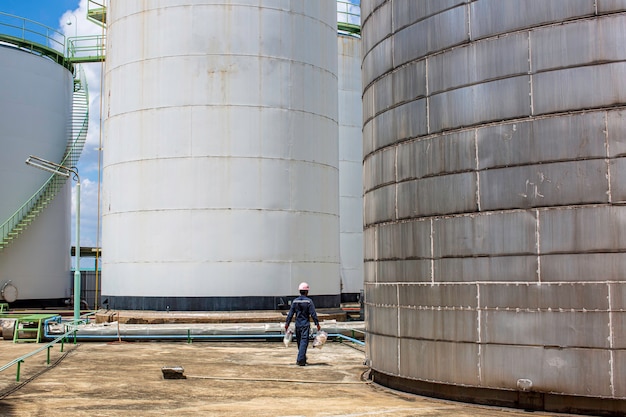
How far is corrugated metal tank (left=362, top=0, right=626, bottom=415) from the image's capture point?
11.2 metres

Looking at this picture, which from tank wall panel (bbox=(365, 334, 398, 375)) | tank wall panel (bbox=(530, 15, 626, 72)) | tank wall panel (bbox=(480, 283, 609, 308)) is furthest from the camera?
tank wall panel (bbox=(365, 334, 398, 375))

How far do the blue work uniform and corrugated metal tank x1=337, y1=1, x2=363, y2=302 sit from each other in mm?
23908

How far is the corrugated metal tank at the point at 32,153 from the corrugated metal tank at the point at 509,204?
114ft

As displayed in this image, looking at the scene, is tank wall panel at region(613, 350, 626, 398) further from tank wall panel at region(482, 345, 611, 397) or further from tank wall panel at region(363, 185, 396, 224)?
tank wall panel at region(363, 185, 396, 224)

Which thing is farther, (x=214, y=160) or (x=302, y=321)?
(x=214, y=160)

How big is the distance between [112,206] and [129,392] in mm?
15834

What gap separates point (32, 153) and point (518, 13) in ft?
123

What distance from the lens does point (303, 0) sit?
29.1 m

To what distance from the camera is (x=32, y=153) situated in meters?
44.3

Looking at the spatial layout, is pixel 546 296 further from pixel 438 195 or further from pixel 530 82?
pixel 530 82

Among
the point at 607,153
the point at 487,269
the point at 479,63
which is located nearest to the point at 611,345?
the point at 487,269

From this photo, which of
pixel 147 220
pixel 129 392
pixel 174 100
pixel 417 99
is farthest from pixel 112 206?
pixel 417 99

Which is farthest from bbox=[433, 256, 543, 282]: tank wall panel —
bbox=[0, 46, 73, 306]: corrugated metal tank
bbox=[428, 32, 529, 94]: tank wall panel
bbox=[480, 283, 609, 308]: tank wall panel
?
bbox=[0, 46, 73, 306]: corrugated metal tank

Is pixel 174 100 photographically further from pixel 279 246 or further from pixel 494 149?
pixel 494 149
